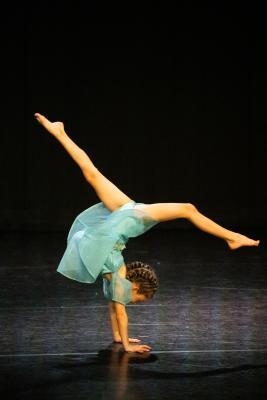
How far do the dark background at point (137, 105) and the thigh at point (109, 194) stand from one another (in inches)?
169

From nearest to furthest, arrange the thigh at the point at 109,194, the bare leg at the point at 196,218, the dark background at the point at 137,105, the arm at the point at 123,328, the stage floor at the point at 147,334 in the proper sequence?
the stage floor at the point at 147,334
the arm at the point at 123,328
the bare leg at the point at 196,218
the thigh at the point at 109,194
the dark background at the point at 137,105

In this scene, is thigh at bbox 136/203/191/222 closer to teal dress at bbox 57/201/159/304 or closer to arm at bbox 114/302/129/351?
teal dress at bbox 57/201/159/304

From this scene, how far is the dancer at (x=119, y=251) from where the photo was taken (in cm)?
359

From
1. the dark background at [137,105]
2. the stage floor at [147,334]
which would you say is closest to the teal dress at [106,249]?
the stage floor at [147,334]

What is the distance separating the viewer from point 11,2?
317 inches

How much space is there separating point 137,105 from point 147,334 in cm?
465

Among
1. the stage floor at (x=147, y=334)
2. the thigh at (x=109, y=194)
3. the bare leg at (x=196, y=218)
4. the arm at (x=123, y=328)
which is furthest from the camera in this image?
the thigh at (x=109, y=194)

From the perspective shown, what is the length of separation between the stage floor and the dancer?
0.71 ft

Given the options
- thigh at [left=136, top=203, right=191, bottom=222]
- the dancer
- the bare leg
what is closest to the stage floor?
the dancer

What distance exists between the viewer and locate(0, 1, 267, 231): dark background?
26.8ft

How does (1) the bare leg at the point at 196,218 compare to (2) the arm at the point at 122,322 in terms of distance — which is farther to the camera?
(1) the bare leg at the point at 196,218

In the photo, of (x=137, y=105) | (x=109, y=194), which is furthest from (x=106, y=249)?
(x=137, y=105)

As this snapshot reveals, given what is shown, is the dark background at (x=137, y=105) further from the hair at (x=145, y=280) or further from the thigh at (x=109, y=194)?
the hair at (x=145, y=280)

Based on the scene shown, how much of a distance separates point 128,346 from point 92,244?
0.46 metres
